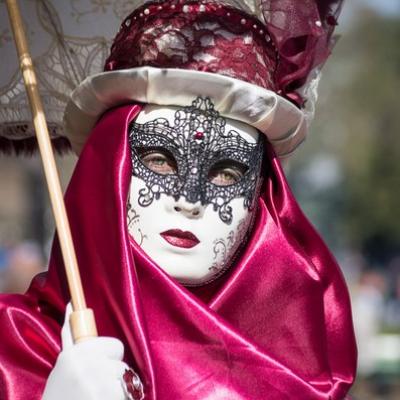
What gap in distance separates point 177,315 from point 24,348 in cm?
37

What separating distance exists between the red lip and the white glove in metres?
0.34

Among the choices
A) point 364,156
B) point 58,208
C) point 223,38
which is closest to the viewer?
point 58,208

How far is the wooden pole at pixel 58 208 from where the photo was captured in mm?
2703

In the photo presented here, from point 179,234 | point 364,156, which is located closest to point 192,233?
point 179,234

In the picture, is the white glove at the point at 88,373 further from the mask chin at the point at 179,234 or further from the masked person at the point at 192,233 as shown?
the mask chin at the point at 179,234

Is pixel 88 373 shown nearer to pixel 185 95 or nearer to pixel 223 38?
pixel 185 95

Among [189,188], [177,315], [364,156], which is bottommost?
[364,156]

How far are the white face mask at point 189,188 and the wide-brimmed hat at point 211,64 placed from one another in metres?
0.05

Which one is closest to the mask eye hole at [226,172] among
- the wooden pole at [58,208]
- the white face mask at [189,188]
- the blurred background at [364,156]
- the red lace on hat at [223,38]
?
the white face mask at [189,188]

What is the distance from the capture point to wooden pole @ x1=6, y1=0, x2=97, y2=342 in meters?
2.70

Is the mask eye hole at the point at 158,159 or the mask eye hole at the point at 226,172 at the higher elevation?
the mask eye hole at the point at 158,159

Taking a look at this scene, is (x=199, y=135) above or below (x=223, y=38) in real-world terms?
below

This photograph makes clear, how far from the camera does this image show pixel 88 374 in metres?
2.62

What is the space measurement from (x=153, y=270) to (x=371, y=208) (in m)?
24.9
